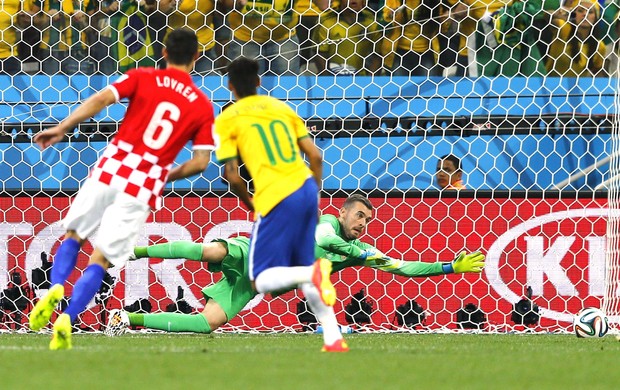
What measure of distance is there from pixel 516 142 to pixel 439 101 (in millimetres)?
900

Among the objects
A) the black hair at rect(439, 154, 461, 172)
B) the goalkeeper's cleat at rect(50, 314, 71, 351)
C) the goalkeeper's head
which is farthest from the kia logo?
the goalkeeper's cleat at rect(50, 314, 71, 351)

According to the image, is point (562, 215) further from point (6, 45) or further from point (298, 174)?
point (6, 45)

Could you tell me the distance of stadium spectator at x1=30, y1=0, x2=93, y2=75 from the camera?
10688mm

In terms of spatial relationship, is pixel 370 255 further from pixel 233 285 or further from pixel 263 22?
pixel 263 22

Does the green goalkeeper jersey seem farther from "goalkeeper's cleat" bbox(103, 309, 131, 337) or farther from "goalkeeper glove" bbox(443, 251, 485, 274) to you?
"goalkeeper's cleat" bbox(103, 309, 131, 337)

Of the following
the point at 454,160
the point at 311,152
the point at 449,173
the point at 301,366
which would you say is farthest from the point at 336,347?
the point at 454,160

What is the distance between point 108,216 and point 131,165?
30cm

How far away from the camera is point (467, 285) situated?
372 inches

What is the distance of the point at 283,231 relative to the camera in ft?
19.4

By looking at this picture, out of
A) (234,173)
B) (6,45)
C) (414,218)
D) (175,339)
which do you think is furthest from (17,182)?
(234,173)

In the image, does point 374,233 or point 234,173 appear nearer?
point 234,173

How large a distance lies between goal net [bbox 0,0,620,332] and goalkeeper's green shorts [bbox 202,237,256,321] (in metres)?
1.02

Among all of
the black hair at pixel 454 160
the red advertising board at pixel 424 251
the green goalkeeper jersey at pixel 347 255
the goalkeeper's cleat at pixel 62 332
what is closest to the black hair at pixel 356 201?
the green goalkeeper jersey at pixel 347 255

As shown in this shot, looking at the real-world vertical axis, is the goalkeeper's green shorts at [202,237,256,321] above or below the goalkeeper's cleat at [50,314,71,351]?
below
